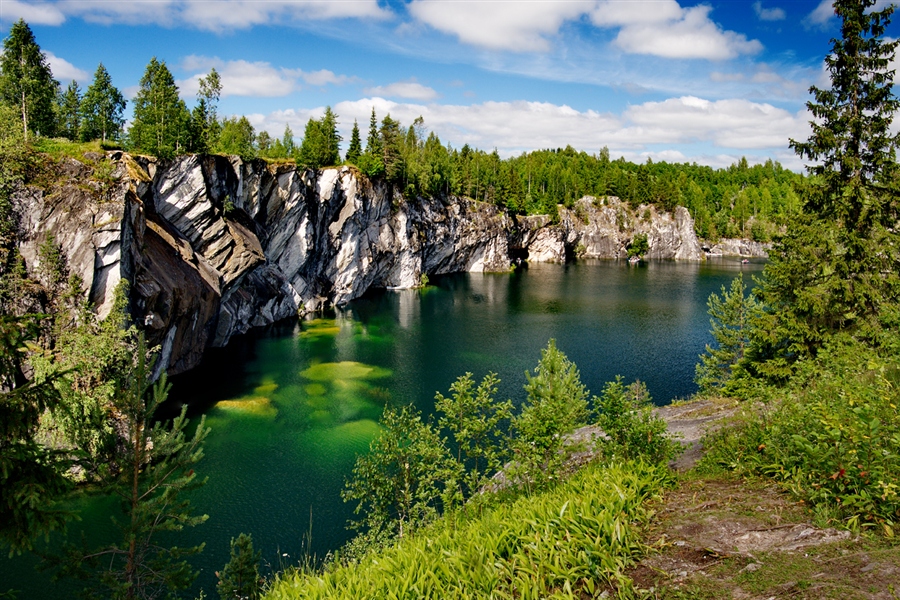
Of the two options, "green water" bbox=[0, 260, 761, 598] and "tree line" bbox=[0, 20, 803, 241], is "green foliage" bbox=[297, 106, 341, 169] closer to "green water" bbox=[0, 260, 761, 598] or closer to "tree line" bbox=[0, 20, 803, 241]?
"tree line" bbox=[0, 20, 803, 241]

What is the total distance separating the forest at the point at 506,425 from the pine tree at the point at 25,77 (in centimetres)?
17

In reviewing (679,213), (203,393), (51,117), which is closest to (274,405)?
(203,393)

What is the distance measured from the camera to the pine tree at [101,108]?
1834 inches

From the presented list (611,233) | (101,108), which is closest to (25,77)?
(101,108)

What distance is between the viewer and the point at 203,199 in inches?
1657

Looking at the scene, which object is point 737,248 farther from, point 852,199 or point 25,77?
point 25,77

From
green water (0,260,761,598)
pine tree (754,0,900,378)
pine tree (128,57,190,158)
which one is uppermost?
pine tree (128,57,190,158)

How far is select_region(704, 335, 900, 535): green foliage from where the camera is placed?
19.8 ft

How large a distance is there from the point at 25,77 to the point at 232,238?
1815cm

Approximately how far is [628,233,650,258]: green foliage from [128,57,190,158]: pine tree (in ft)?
352

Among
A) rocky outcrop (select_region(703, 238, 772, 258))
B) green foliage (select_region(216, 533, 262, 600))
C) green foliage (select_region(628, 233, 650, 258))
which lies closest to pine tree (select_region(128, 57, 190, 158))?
green foliage (select_region(216, 533, 262, 600))

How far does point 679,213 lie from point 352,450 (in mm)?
125257

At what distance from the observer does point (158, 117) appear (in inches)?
1668

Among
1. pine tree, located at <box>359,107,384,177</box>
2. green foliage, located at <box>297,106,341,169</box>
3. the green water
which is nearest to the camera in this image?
the green water
